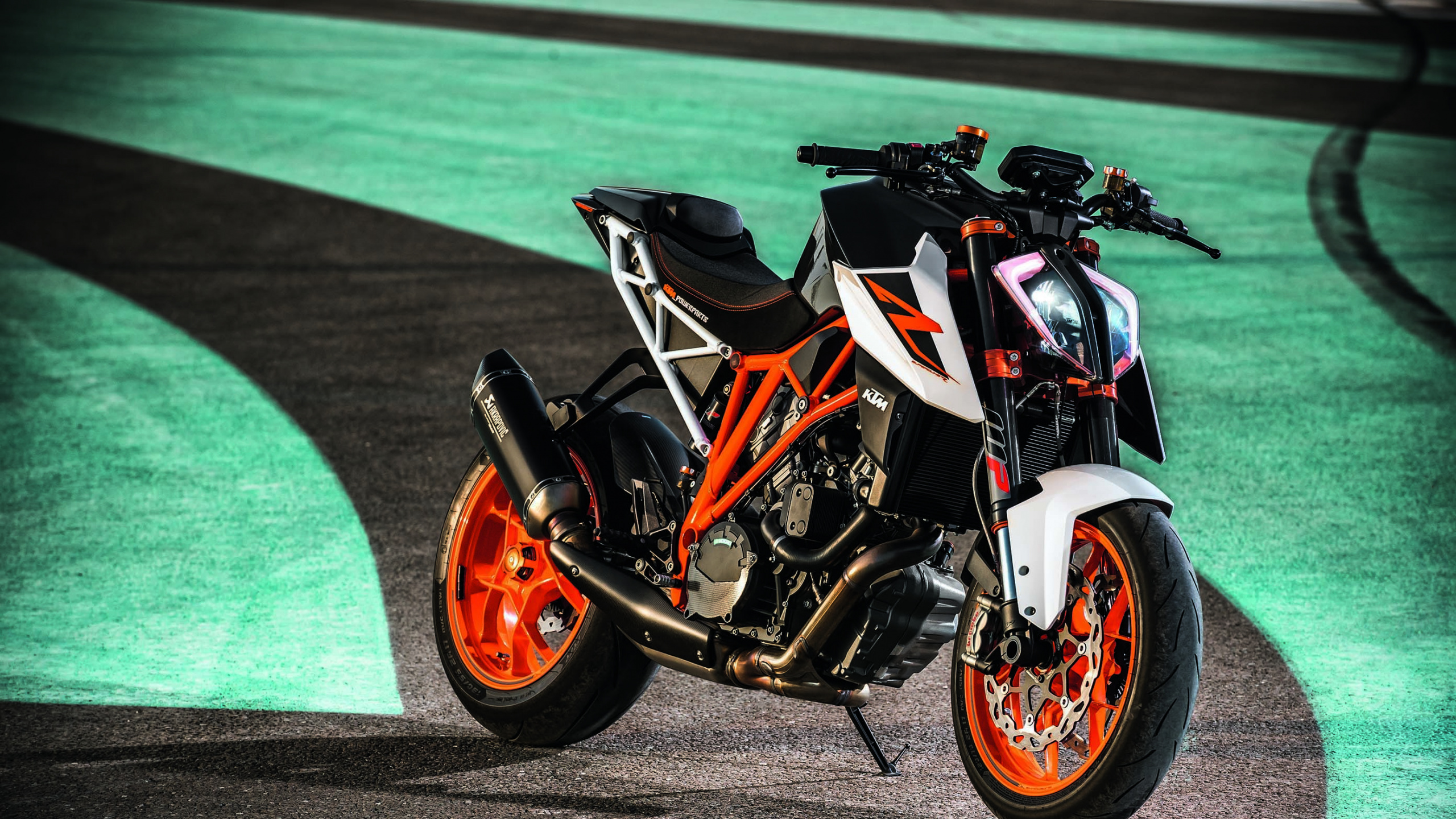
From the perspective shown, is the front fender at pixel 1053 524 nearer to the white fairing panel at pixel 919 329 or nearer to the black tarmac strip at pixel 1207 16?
the white fairing panel at pixel 919 329

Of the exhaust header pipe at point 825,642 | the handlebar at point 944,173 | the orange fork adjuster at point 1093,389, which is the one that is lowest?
the exhaust header pipe at point 825,642

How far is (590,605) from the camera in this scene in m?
4.11

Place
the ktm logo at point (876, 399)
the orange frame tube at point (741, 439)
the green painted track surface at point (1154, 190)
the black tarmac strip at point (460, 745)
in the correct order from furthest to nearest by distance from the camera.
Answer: the green painted track surface at point (1154, 190) → the black tarmac strip at point (460, 745) → the orange frame tube at point (741, 439) → the ktm logo at point (876, 399)

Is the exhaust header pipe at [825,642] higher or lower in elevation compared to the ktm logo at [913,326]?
lower

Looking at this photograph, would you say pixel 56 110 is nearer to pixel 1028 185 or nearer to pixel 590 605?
pixel 590 605

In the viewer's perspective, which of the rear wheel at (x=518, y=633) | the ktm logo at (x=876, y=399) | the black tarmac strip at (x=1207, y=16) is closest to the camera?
the ktm logo at (x=876, y=399)

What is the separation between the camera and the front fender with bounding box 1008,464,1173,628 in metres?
3.11

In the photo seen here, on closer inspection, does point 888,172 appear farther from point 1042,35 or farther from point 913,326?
point 1042,35

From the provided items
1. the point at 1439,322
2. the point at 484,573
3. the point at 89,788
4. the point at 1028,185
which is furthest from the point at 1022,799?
the point at 1439,322

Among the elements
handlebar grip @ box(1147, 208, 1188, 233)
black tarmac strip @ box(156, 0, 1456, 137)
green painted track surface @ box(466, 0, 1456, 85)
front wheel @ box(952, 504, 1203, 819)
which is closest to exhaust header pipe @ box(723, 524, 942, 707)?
front wheel @ box(952, 504, 1203, 819)

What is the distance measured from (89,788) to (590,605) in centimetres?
132

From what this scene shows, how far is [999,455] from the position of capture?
3240 millimetres

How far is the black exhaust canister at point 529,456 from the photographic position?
13.4ft

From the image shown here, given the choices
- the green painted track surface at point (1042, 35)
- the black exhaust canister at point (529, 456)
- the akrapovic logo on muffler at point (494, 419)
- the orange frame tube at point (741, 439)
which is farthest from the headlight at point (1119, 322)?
the green painted track surface at point (1042, 35)
